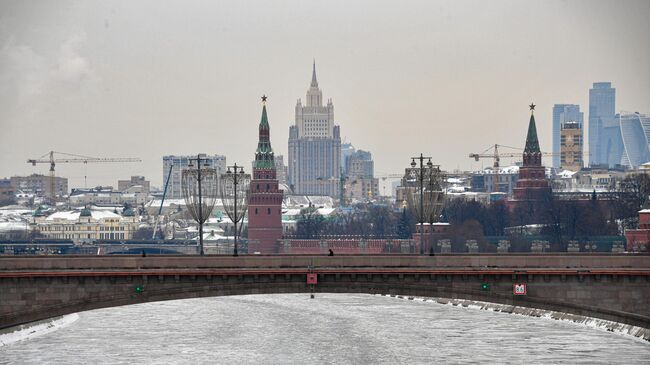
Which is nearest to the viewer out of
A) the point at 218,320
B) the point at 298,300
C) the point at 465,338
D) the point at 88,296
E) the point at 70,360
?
the point at 88,296

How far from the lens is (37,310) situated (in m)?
84.0

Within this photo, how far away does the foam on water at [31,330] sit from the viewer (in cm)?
9888

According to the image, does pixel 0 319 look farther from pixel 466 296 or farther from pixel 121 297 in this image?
pixel 466 296

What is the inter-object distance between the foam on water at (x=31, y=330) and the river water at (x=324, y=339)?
2.24ft

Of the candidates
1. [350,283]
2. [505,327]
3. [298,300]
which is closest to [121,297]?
[350,283]

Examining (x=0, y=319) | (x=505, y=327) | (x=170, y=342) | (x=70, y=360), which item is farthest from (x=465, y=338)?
(x=0, y=319)

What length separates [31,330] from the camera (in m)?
109

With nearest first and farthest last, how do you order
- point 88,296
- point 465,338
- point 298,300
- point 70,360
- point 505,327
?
point 88,296
point 70,360
point 465,338
point 505,327
point 298,300

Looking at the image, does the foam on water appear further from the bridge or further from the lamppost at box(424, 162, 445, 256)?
the lamppost at box(424, 162, 445, 256)

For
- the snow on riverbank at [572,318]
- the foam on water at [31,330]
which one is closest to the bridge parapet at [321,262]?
the snow on riverbank at [572,318]

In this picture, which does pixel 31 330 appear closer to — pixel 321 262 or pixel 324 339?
pixel 324 339

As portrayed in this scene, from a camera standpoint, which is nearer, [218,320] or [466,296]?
[466,296]

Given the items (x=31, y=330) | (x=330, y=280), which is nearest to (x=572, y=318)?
(x=330, y=280)

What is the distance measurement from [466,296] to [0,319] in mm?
23123
